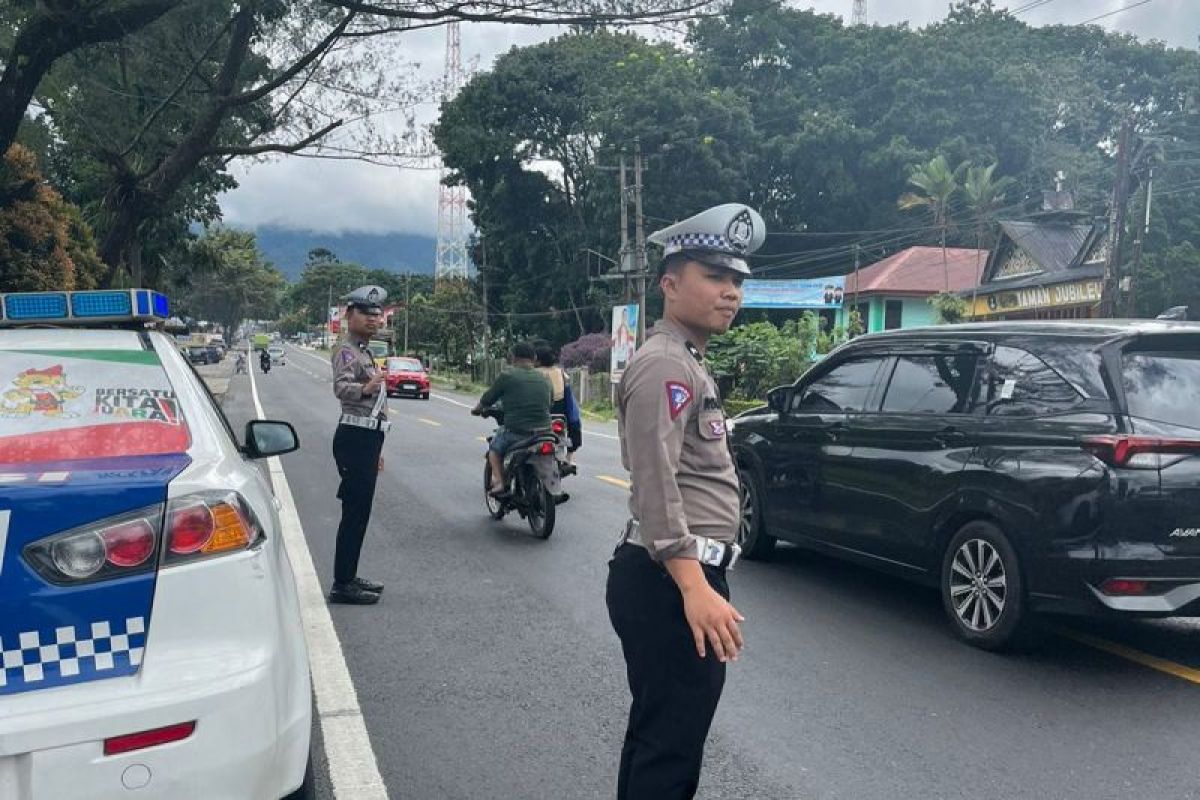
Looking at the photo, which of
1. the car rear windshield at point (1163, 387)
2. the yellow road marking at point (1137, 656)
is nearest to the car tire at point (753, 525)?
the yellow road marking at point (1137, 656)

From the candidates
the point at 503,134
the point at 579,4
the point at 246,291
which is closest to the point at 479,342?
the point at 503,134

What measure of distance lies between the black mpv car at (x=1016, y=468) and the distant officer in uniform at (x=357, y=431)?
2.82m

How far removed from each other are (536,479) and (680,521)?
6.25 m

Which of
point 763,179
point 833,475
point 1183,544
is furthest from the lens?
point 763,179

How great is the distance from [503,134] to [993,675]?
44162 millimetres

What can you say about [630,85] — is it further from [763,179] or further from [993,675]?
[993,675]

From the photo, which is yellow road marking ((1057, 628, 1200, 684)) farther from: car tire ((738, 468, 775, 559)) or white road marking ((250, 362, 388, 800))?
white road marking ((250, 362, 388, 800))

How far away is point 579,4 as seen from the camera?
1058cm

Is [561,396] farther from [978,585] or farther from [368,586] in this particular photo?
[978,585]

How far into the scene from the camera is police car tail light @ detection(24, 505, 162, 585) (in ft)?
7.93

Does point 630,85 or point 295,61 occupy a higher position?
point 630,85

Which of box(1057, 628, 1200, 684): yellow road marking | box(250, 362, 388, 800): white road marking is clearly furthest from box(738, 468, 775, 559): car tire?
box(250, 362, 388, 800): white road marking

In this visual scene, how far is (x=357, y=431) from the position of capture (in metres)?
6.16

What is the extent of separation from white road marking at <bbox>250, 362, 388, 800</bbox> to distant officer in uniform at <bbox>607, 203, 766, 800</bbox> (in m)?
1.41
